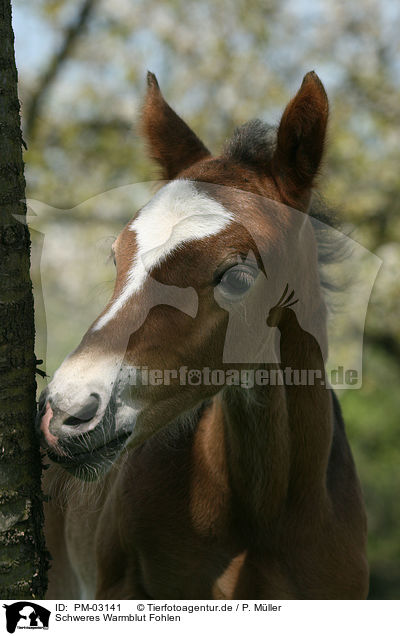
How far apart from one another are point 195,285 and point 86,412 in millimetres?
606

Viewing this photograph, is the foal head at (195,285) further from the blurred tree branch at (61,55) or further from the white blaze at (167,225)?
the blurred tree branch at (61,55)

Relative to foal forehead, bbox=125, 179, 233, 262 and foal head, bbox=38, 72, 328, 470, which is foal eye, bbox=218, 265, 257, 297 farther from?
foal forehead, bbox=125, 179, 233, 262

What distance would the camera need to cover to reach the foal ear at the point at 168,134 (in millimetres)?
3145

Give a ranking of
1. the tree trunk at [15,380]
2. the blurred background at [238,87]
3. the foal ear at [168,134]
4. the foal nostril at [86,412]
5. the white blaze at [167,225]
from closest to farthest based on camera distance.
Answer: the foal nostril at [86,412] → the tree trunk at [15,380] → the white blaze at [167,225] → the foal ear at [168,134] → the blurred background at [238,87]

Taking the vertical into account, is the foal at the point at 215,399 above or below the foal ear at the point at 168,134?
below

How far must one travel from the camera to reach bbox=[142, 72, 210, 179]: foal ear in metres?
3.14

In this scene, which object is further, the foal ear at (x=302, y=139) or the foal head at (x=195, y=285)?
the foal ear at (x=302, y=139)

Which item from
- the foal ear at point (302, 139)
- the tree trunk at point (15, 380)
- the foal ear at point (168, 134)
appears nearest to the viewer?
the tree trunk at point (15, 380)

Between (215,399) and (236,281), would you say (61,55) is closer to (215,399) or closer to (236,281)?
(215,399)
